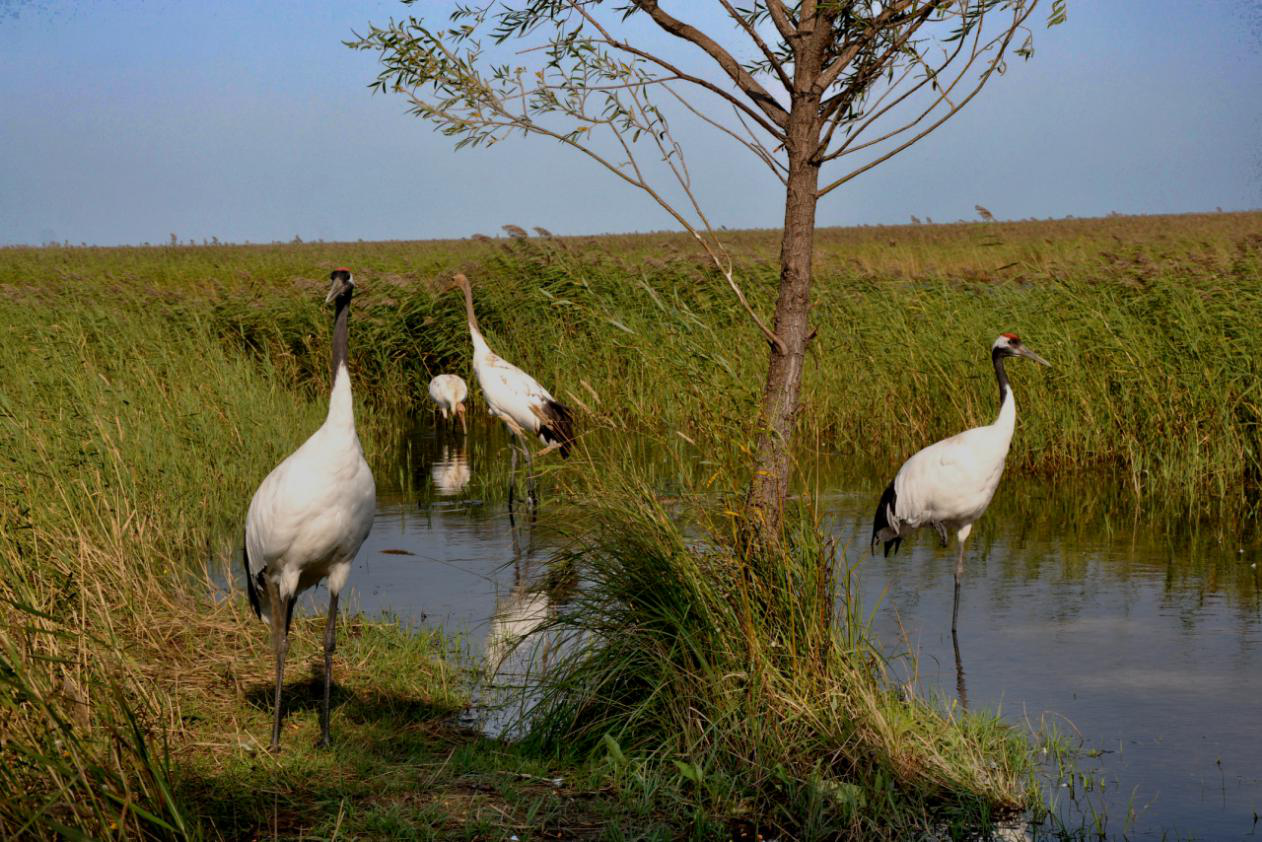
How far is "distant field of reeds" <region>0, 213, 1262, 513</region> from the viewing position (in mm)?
11023

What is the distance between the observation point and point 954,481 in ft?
26.9

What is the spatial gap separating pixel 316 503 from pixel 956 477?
4.48 meters

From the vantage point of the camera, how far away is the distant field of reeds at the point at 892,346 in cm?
1102

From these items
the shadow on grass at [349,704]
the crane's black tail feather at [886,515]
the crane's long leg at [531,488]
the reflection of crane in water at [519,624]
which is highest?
the crane's black tail feather at [886,515]

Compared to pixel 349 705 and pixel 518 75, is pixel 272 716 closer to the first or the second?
pixel 349 705

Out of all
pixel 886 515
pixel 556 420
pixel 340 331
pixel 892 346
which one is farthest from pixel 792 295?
pixel 892 346

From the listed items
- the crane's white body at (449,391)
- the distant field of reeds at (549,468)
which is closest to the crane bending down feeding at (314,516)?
the distant field of reeds at (549,468)

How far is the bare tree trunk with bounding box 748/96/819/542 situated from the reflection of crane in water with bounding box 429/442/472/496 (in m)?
7.66

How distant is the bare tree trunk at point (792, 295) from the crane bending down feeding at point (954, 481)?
3.12m

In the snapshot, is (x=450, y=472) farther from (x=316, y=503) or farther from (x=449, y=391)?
(x=316, y=503)

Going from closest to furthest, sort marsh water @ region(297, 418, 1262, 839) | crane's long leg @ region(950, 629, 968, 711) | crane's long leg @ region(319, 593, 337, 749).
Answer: marsh water @ region(297, 418, 1262, 839)
crane's long leg @ region(319, 593, 337, 749)
crane's long leg @ region(950, 629, 968, 711)

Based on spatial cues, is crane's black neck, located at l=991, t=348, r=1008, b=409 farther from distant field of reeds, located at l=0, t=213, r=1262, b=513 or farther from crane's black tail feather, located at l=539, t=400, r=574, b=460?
crane's black tail feather, located at l=539, t=400, r=574, b=460

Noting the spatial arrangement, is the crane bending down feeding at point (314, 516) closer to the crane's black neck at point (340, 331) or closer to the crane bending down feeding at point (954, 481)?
the crane's black neck at point (340, 331)

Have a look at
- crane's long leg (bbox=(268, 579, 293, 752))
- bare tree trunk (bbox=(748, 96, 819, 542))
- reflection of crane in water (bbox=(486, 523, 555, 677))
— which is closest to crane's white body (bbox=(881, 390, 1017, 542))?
reflection of crane in water (bbox=(486, 523, 555, 677))
